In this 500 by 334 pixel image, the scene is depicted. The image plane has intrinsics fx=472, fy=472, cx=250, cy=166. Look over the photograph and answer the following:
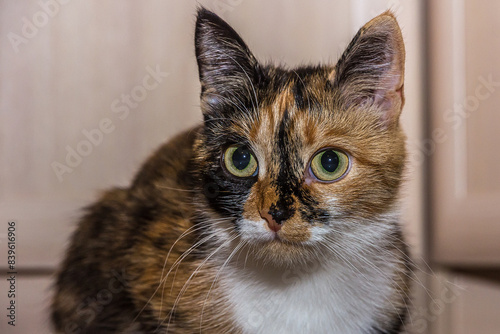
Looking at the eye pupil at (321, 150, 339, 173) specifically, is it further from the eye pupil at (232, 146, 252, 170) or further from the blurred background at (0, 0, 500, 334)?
the blurred background at (0, 0, 500, 334)

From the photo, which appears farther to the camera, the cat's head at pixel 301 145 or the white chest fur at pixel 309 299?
the white chest fur at pixel 309 299

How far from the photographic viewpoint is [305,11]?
1.15m

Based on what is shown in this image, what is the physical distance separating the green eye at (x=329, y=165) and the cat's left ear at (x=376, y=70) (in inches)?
4.2

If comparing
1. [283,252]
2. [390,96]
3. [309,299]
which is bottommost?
[309,299]

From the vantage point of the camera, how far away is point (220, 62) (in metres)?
0.83

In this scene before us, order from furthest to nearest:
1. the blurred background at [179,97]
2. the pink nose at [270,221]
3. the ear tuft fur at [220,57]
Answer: the blurred background at [179,97] → the ear tuft fur at [220,57] → the pink nose at [270,221]

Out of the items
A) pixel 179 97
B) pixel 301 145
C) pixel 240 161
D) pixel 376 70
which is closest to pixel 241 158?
pixel 240 161

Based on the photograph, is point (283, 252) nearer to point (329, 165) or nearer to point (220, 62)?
point (329, 165)

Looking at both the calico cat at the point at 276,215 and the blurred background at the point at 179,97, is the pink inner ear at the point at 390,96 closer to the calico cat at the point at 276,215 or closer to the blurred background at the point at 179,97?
the calico cat at the point at 276,215

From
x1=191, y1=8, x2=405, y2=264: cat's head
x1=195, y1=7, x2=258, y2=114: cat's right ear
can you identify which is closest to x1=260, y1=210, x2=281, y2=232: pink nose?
x1=191, y1=8, x2=405, y2=264: cat's head

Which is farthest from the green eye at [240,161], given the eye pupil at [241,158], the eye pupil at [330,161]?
the eye pupil at [330,161]

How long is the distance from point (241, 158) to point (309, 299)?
279mm

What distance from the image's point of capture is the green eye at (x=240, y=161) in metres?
0.77

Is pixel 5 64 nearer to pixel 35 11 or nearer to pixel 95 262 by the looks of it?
pixel 35 11
